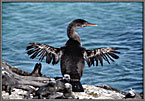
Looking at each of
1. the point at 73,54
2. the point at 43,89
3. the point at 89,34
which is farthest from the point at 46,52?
the point at 89,34

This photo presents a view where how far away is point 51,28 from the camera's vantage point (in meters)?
13.4

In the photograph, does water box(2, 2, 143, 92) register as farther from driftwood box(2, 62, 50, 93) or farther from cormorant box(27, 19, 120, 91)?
cormorant box(27, 19, 120, 91)

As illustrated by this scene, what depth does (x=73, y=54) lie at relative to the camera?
1079cm

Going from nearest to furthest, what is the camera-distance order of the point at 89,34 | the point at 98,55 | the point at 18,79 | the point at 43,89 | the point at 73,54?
the point at 43,89, the point at 18,79, the point at 73,54, the point at 98,55, the point at 89,34

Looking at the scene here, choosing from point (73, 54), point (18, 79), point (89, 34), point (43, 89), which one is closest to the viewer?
point (43, 89)

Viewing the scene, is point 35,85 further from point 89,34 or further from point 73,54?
point 89,34

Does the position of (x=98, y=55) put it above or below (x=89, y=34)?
below

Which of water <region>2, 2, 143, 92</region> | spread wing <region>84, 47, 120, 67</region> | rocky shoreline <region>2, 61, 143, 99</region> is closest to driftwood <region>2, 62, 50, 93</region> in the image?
rocky shoreline <region>2, 61, 143, 99</region>

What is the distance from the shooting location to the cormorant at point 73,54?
10695mm

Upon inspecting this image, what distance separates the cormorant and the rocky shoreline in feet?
1.29

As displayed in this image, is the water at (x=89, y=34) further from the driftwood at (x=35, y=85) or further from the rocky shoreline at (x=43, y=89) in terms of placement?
the driftwood at (x=35, y=85)

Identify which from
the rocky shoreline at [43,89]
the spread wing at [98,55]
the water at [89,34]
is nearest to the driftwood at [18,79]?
the rocky shoreline at [43,89]

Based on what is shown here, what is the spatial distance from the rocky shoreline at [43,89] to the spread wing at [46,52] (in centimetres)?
47

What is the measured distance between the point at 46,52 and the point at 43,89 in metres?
1.24
